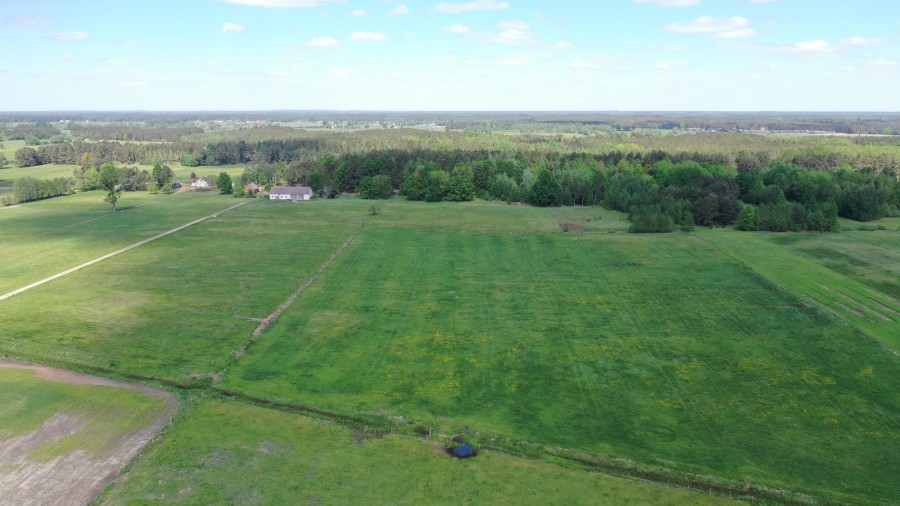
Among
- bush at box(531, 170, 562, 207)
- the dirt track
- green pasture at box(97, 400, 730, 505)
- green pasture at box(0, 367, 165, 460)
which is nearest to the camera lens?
the dirt track

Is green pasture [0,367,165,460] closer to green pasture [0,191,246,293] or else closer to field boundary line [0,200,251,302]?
field boundary line [0,200,251,302]

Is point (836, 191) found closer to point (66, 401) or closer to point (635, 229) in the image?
point (635, 229)

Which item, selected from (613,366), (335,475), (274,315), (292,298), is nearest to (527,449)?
(335,475)

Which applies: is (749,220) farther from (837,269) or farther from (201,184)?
(201,184)

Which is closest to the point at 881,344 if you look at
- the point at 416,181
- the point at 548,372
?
the point at 548,372

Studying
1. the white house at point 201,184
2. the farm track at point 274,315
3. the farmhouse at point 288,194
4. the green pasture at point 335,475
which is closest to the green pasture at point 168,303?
the farm track at point 274,315

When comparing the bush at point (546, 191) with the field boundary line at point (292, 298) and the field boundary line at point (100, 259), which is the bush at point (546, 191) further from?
the field boundary line at point (100, 259)

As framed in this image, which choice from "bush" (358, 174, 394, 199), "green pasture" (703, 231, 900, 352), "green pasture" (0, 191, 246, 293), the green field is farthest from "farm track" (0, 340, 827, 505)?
"bush" (358, 174, 394, 199)
